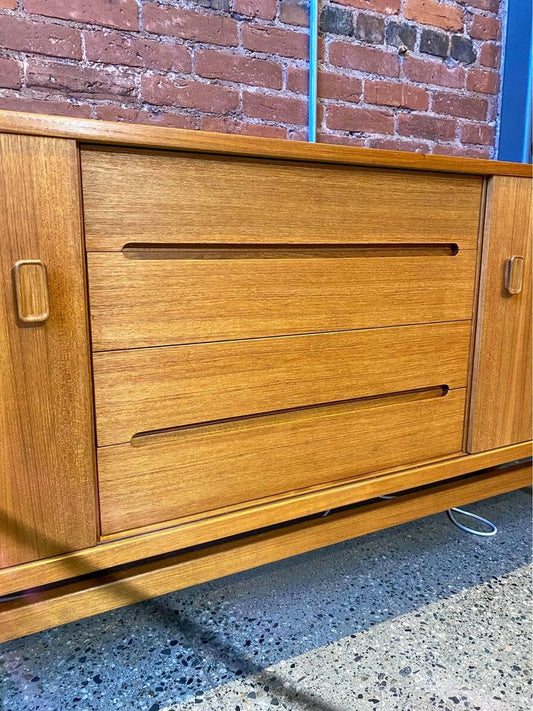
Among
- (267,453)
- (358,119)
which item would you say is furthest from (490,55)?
(267,453)

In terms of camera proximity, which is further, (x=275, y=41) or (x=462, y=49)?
(x=462, y=49)

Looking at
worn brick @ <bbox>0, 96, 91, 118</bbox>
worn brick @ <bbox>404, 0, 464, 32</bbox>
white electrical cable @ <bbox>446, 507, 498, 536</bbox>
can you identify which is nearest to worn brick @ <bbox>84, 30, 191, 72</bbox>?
worn brick @ <bbox>0, 96, 91, 118</bbox>

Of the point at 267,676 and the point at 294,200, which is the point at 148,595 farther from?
the point at 294,200

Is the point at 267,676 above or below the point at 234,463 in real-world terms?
below

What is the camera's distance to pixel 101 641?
3.07 feet

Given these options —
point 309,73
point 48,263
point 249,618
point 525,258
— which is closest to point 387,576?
point 249,618

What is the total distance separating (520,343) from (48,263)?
36.0 inches

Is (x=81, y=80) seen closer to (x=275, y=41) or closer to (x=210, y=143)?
(x=275, y=41)

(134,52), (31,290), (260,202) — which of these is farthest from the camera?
(134,52)

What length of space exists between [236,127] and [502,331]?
791mm

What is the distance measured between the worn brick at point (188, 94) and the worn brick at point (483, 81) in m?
0.80

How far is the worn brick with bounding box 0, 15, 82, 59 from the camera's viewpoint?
1.06 meters

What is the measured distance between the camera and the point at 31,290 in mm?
648

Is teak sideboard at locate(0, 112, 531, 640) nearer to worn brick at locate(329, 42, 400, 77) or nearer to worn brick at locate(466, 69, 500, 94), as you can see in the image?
worn brick at locate(329, 42, 400, 77)
